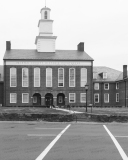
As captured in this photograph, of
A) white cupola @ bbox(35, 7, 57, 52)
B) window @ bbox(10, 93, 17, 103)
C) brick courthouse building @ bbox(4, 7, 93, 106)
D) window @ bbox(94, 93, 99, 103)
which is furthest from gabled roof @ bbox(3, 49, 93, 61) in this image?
window @ bbox(94, 93, 99, 103)

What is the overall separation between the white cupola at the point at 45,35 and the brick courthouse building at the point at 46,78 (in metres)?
1.77

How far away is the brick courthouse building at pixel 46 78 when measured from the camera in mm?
61750

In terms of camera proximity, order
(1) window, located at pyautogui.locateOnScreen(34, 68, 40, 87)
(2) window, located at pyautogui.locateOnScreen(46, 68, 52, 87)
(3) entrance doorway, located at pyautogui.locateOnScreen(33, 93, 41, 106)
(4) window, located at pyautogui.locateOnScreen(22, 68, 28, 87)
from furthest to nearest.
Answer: (3) entrance doorway, located at pyautogui.locateOnScreen(33, 93, 41, 106) → (2) window, located at pyautogui.locateOnScreen(46, 68, 52, 87) → (1) window, located at pyautogui.locateOnScreen(34, 68, 40, 87) → (4) window, located at pyautogui.locateOnScreen(22, 68, 28, 87)

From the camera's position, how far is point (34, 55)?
63.6 metres

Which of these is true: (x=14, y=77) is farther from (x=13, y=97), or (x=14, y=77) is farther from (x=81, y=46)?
(x=81, y=46)

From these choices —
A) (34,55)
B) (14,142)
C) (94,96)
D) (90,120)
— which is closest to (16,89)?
(34,55)

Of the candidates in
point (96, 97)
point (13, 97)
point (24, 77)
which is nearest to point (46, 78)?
point (24, 77)

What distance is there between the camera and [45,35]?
66.3 m

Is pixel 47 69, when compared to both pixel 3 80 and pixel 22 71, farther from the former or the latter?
pixel 3 80

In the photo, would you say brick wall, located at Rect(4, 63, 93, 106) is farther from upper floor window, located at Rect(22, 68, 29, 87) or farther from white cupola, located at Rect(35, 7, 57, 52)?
white cupola, located at Rect(35, 7, 57, 52)

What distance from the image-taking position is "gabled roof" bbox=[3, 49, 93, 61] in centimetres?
6220

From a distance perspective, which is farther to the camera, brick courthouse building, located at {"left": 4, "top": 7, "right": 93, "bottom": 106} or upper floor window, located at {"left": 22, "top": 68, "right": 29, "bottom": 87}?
upper floor window, located at {"left": 22, "top": 68, "right": 29, "bottom": 87}

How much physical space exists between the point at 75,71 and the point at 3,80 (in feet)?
49.3

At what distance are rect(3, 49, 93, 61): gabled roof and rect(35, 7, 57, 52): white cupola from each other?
136cm
